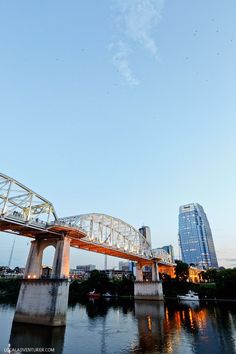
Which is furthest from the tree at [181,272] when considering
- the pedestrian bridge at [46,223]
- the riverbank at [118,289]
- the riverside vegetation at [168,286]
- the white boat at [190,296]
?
the pedestrian bridge at [46,223]

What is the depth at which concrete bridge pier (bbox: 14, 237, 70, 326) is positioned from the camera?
37.4 metres

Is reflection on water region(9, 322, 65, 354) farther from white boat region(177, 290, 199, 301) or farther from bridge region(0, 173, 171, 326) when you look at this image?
white boat region(177, 290, 199, 301)

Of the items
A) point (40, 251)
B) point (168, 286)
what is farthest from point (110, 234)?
point (168, 286)

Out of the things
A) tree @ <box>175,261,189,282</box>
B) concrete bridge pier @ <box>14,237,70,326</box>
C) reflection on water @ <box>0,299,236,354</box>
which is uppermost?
tree @ <box>175,261,189,282</box>

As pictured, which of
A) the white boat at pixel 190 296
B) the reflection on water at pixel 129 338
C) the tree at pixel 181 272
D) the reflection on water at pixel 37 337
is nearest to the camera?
the reflection on water at pixel 129 338

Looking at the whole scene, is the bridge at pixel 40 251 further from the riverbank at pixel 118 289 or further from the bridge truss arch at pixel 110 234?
the riverbank at pixel 118 289

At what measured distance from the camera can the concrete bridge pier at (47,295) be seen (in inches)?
1473

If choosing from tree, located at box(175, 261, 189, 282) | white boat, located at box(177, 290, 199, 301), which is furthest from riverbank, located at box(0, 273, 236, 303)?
tree, located at box(175, 261, 189, 282)

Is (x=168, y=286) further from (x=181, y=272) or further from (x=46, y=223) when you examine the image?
(x=46, y=223)

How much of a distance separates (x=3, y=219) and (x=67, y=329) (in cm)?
2037

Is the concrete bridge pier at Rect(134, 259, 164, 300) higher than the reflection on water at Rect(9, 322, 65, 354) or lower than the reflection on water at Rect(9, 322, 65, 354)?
higher

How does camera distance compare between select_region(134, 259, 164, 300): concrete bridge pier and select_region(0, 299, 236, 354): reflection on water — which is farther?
select_region(134, 259, 164, 300): concrete bridge pier

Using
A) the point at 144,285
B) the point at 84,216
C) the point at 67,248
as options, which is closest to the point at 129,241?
the point at 144,285

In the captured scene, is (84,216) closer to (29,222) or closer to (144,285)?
(29,222)
